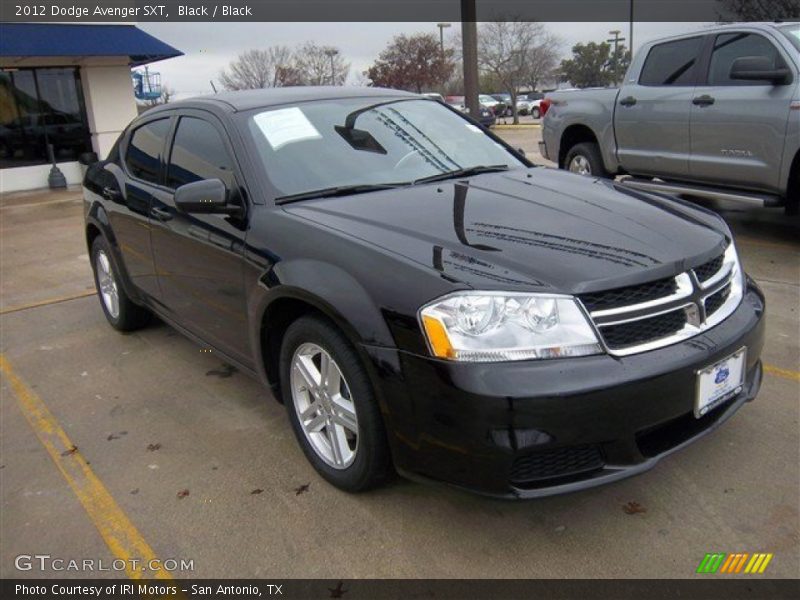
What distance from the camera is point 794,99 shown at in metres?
5.73

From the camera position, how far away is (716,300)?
8.82 ft

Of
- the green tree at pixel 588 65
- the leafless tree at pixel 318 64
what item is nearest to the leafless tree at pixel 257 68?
the leafless tree at pixel 318 64

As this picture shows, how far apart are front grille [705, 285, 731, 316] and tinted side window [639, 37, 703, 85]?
4.83 metres

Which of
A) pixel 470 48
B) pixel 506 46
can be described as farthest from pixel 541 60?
pixel 470 48

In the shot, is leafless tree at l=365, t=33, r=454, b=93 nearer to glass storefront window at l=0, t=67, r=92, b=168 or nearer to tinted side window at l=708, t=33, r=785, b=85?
glass storefront window at l=0, t=67, r=92, b=168

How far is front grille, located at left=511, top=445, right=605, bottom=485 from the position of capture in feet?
7.48

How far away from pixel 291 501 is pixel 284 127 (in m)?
1.83

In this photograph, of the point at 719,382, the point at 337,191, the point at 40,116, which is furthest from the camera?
the point at 40,116

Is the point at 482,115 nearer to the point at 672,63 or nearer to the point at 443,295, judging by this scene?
the point at 672,63

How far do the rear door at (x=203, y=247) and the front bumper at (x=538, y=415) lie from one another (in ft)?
3.86

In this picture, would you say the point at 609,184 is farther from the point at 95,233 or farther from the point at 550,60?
the point at 550,60

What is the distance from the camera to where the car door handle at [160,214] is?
3.90m

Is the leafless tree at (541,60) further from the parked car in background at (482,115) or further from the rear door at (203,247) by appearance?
the rear door at (203,247)
